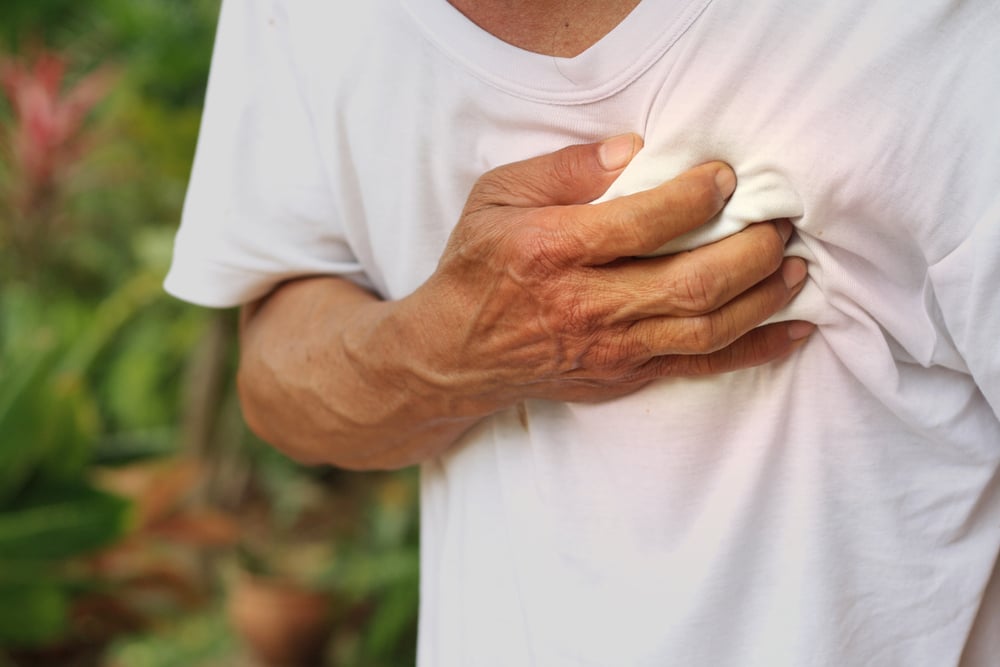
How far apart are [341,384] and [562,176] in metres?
0.38

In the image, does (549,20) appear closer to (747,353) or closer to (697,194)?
(697,194)

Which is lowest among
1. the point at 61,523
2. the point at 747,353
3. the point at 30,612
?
the point at 30,612

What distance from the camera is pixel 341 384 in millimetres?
1145

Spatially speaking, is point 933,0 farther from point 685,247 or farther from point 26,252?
point 26,252

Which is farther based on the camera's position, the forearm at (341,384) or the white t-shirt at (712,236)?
the forearm at (341,384)

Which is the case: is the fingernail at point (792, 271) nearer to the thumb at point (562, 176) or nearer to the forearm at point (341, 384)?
the thumb at point (562, 176)

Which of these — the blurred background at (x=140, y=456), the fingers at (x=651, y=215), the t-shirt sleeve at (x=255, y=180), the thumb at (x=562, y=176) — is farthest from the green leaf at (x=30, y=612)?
the fingers at (x=651, y=215)

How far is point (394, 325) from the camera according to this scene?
1050 millimetres

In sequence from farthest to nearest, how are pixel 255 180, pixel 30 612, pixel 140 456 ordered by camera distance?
1. pixel 140 456
2. pixel 30 612
3. pixel 255 180

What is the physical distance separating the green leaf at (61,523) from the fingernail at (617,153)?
2.48 m

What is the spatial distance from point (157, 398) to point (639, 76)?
341cm

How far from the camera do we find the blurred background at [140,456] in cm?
299

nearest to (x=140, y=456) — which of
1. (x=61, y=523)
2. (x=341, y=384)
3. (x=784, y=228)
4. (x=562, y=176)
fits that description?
(x=61, y=523)

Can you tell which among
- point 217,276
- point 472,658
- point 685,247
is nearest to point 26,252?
point 217,276
